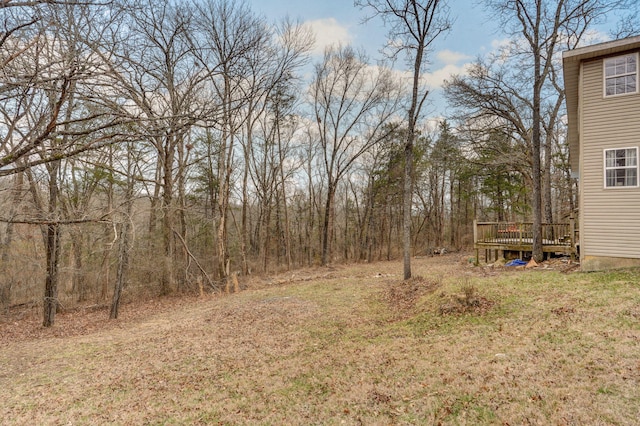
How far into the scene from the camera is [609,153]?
332 inches

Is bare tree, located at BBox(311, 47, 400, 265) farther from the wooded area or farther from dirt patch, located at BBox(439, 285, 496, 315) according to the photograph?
dirt patch, located at BBox(439, 285, 496, 315)

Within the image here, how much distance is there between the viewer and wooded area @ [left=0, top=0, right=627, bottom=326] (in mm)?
3926

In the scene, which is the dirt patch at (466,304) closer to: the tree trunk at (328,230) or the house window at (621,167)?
the house window at (621,167)

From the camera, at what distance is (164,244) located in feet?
45.5

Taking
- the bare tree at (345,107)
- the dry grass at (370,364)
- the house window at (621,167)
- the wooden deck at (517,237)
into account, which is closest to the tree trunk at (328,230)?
the bare tree at (345,107)

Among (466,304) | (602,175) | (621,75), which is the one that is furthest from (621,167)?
(466,304)

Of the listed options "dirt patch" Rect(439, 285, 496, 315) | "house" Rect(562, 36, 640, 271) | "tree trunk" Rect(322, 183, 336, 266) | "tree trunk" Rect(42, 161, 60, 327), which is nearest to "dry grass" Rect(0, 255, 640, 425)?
"dirt patch" Rect(439, 285, 496, 315)

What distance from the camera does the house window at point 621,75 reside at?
27.0 ft

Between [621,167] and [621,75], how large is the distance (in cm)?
247

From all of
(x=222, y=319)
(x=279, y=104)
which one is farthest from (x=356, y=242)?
(x=222, y=319)

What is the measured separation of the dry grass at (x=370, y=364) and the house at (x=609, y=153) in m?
1.01

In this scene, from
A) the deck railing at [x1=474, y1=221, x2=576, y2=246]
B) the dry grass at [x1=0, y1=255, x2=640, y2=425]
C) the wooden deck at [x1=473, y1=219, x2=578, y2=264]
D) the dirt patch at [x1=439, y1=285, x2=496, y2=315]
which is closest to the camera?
the dry grass at [x1=0, y1=255, x2=640, y2=425]

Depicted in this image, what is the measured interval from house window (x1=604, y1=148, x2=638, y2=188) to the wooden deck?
3.26m

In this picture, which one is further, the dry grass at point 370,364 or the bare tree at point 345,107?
the bare tree at point 345,107
